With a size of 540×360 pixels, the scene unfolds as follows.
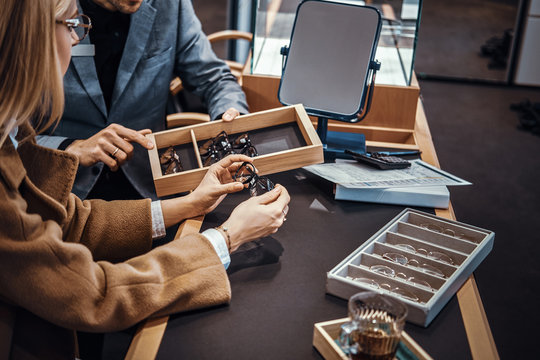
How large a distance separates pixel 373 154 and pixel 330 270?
62cm

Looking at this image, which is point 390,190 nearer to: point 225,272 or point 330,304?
point 330,304

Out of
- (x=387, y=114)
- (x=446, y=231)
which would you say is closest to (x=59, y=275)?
(x=446, y=231)

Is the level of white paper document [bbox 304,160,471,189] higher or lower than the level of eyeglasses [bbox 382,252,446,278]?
higher

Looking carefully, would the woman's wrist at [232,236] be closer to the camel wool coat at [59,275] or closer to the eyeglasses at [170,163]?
the camel wool coat at [59,275]

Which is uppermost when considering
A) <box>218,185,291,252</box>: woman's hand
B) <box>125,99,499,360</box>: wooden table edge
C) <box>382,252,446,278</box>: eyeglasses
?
<box>218,185,291,252</box>: woman's hand

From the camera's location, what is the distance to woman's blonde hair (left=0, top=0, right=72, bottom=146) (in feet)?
3.43

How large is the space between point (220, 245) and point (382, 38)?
1.66 metres

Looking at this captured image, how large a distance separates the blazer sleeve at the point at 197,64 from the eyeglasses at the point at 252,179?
2.14ft

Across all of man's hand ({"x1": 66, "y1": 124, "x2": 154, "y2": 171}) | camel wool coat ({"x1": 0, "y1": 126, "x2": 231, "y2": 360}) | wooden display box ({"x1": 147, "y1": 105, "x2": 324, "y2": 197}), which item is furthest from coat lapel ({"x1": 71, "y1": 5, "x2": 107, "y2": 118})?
camel wool coat ({"x1": 0, "y1": 126, "x2": 231, "y2": 360})

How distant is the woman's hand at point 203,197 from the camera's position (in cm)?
149

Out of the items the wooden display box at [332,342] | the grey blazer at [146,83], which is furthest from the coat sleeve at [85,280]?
the grey blazer at [146,83]

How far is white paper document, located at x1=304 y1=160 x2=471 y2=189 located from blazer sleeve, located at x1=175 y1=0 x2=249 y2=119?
24.0 inches

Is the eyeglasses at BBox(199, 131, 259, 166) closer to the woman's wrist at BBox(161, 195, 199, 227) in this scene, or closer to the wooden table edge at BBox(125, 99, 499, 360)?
the woman's wrist at BBox(161, 195, 199, 227)

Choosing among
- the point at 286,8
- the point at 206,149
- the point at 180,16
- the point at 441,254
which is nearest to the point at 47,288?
the point at 206,149
